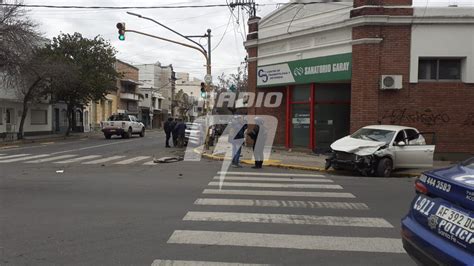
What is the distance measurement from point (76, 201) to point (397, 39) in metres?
13.8

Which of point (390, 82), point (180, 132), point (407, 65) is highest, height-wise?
point (407, 65)

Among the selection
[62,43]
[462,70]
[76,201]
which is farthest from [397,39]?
[62,43]

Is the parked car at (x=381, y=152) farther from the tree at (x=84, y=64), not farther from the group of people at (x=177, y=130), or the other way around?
the tree at (x=84, y=64)

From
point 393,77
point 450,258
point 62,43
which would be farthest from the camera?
point 62,43

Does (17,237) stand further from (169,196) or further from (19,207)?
(169,196)

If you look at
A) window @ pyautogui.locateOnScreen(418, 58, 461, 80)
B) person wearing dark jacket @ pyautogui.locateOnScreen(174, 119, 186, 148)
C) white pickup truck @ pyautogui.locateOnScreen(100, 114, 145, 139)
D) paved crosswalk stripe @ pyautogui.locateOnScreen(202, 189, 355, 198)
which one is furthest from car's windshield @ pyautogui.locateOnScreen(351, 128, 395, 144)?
white pickup truck @ pyautogui.locateOnScreen(100, 114, 145, 139)

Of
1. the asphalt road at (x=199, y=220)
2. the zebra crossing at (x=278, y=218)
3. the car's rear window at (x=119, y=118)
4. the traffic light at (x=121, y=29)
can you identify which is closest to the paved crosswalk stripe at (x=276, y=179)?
the asphalt road at (x=199, y=220)

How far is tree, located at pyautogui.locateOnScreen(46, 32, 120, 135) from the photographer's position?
35.1m

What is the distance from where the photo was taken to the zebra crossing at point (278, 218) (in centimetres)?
564

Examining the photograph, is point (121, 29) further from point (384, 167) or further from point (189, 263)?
point (189, 263)

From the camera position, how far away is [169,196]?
9078 mm

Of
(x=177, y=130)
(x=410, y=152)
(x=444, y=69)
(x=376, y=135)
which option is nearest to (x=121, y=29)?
(x=177, y=130)

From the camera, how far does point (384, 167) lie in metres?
13.3

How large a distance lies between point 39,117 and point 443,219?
40.6 meters
